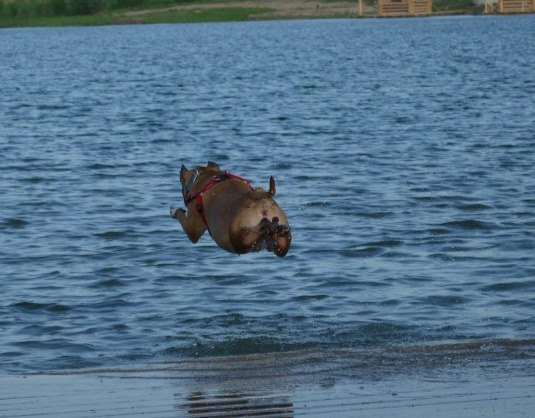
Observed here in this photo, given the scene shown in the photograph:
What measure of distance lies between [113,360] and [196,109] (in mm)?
38876

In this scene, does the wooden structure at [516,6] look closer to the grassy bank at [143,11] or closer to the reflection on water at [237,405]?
the grassy bank at [143,11]

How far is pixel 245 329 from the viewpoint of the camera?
15.9m

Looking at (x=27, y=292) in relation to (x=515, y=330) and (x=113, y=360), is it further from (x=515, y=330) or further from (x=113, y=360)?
(x=515, y=330)

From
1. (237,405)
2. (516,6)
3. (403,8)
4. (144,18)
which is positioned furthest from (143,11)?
(237,405)

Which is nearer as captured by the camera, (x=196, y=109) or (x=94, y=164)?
(x=94, y=164)

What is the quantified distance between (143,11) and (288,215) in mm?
142217

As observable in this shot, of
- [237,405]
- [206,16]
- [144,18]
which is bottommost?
[206,16]

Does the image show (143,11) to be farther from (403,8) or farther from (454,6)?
(454,6)

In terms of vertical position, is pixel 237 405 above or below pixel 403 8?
above

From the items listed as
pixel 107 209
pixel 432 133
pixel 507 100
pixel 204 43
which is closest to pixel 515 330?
pixel 107 209

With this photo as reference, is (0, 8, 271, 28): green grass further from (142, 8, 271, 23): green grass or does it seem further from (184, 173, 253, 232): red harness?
(184, 173, 253, 232): red harness

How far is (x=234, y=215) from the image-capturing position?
11.6 meters

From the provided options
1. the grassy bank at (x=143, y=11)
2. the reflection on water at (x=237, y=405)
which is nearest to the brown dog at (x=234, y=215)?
the reflection on water at (x=237, y=405)

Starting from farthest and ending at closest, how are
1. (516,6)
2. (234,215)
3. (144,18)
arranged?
(516,6)
(144,18)
(234,215)
